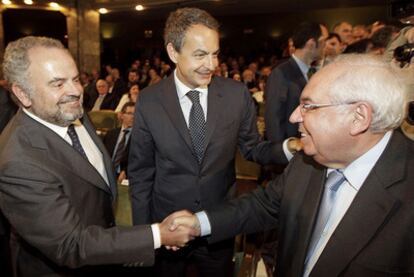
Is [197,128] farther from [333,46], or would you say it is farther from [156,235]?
[333,46]

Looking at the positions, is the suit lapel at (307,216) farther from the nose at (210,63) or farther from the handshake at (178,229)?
the nose at (210,63)

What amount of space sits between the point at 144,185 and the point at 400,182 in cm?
138

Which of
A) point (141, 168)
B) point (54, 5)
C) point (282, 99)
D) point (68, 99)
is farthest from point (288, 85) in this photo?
point (54, 5)

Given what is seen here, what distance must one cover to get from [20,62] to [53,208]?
2.14ft

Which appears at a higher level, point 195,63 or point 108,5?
point 108,5

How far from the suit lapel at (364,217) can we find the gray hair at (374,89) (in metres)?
0.14

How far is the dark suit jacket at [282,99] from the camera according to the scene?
11.3 ft

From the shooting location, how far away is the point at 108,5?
12.7 m

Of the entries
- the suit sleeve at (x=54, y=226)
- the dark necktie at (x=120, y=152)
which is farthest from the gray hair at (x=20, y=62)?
the dark necktie at (x=120, y=152)

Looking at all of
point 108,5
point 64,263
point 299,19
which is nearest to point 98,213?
point 64,263

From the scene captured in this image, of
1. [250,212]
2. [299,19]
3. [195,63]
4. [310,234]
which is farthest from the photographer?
[299,19]

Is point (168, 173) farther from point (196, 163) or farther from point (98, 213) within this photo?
point (98, 213)

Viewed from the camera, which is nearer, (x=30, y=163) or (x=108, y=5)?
(x=30, y=163)

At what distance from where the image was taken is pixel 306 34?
145 inches
